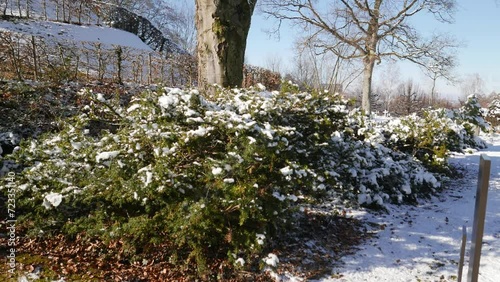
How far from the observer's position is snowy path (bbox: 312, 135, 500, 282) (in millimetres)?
3522

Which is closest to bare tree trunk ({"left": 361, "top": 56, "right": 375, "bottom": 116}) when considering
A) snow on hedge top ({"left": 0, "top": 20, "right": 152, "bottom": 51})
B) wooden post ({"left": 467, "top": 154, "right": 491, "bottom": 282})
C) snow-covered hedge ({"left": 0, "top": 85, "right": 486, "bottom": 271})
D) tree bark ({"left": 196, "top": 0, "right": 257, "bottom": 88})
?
snow on hedge top ({"left": 0, "top": 20, "right": 152, "bottom": 51})

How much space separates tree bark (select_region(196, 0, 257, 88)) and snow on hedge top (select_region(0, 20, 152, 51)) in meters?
11.3

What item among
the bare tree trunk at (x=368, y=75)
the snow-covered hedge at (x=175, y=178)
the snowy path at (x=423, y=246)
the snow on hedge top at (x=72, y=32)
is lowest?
the snowy path at (x=423, y=246)

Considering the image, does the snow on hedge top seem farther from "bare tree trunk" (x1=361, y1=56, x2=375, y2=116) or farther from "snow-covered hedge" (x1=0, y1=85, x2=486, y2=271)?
"snow-covered hedge" (x1=0, y1=85, x2=486, y2=271)

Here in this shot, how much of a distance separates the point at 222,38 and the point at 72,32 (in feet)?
51.4

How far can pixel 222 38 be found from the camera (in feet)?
17.3

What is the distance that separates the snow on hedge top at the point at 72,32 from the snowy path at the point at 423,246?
14449 millimetres

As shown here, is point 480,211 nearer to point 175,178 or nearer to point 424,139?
point 175,178

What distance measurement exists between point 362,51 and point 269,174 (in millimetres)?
16342

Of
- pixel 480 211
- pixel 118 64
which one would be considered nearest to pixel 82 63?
pixel 118 64

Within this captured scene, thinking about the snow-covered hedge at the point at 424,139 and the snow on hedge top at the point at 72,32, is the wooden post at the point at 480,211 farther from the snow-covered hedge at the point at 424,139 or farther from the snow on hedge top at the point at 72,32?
the snow on hedge top at the point at 72,32

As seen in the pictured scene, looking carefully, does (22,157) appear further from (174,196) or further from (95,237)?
(174,196)

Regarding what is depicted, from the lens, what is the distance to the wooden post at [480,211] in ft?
4.99

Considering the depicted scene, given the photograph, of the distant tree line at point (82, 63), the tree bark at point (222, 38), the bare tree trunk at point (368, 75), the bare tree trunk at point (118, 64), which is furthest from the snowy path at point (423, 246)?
the bare tree trunk at point (368, 75)
